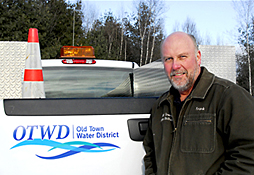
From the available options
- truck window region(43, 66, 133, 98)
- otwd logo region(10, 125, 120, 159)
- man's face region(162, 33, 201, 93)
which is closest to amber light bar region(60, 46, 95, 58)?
truck window region(43, 66, 133, 98)

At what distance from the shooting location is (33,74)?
2898 millimetres

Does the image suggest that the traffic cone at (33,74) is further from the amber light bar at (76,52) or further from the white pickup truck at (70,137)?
the white pickup truck at (70,137)

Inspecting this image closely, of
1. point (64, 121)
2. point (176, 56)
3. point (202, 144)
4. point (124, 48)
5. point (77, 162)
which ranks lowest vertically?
point (77, 162)

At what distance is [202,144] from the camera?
55.7 inches

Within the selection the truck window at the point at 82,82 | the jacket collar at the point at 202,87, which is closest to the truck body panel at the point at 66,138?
the jacket collar at the point at 202,87

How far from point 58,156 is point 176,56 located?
0.94 m

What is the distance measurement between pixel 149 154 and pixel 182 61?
24.7 inches

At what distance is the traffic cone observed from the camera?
112 inches

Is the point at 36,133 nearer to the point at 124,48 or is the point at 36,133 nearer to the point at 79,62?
the point at 79,62

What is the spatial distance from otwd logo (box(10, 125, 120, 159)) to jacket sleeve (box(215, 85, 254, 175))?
634mm

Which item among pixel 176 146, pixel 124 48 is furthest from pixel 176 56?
pixel 124 48

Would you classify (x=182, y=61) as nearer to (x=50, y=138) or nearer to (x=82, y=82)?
(x=50, y=138)

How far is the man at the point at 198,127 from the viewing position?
136 centimetres

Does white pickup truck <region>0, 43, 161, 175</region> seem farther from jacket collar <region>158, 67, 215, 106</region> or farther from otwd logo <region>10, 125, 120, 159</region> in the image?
jacket collar <region>158, 67, 215, 106</region>
